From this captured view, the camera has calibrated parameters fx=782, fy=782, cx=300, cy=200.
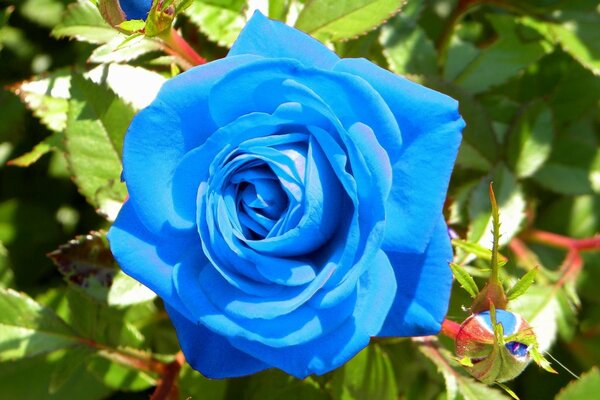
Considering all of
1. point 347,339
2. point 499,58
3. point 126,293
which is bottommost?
point 126,293

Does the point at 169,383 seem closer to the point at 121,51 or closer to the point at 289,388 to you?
the point at 289,388

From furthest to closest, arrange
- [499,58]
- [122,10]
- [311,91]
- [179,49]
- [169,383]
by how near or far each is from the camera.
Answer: [499,58]
[169,383]
[179,49]
[122,10]
[311,91]

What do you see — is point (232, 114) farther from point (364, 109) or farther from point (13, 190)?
point (13, 190)

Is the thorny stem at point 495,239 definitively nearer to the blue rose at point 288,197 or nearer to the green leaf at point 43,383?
the blue rose at point 288,197

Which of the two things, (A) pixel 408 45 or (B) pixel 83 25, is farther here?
(A) pixel 408 45

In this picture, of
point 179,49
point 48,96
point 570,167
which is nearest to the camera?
point 179,49

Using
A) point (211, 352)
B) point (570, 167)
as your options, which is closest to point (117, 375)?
point (211, 352)

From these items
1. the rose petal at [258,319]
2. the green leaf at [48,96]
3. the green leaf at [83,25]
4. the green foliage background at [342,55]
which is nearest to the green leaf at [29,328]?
the green foliage background at [342,55]
